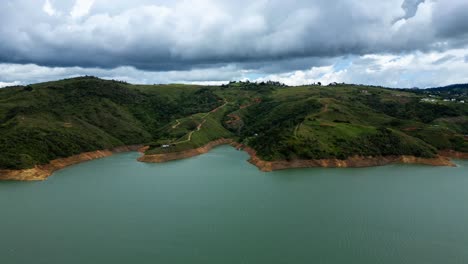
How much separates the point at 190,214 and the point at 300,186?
77.3ft

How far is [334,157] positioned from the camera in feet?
270

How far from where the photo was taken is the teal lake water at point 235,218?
34.9 meters

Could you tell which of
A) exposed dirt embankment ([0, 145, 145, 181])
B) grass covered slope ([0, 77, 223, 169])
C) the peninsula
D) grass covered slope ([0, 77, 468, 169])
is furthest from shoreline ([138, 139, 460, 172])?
grass covered slope ([0, 77, 223, 169])

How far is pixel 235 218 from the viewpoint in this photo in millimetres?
44188

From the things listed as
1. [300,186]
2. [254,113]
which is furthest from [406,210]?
[254,113]

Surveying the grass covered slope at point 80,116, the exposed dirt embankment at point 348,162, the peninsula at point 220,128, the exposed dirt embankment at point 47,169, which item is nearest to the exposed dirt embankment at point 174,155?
the peninsula at point 220,128

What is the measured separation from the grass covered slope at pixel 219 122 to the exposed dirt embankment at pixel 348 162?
128 cm

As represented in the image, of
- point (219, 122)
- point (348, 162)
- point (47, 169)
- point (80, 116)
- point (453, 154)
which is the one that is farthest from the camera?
point (219, 122)

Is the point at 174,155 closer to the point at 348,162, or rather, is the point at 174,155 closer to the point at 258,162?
the point at 258,162

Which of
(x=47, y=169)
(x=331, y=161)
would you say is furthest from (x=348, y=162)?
(x=47, y=169)

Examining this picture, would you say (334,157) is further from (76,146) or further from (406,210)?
(76,146)

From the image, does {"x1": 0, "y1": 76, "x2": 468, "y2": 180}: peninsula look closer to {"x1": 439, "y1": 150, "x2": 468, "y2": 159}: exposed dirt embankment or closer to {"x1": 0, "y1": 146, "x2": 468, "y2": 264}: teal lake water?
{"x1": 439, "y1": 150, "x2": 468, "y2": 159}: exposed dirt embankment

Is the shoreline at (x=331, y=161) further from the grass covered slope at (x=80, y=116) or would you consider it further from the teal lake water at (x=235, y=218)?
the grass covered slope at (x=80, y=116)

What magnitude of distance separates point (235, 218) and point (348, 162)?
46.7 m
